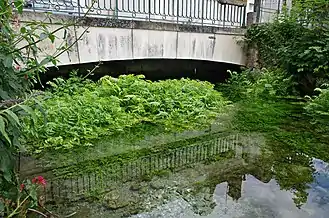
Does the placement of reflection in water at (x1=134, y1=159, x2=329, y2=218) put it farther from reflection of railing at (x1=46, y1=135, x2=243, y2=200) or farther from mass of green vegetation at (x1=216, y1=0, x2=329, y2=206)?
reflection of railing at (x1=46, y1=135, x2=243, y2=200)

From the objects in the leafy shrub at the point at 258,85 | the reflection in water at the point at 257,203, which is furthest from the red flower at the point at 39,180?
the leafy shrub at the point at 258,85

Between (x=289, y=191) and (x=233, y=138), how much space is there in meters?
1.41

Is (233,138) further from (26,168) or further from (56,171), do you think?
(26,168)

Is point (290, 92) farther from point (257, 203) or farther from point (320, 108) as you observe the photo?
point (257, 203)

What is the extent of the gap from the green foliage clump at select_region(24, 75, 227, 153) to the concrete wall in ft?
1.81

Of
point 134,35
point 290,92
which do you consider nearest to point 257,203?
point 134,35

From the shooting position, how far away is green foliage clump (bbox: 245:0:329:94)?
6.17 m

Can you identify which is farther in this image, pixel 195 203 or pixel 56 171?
pixel 56 171

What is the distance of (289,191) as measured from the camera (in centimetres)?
264

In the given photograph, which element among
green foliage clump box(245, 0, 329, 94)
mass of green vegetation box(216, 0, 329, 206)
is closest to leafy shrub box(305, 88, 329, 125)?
mass of green vegetation box(216, 0, 329, 206)

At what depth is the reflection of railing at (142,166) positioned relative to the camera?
2619 mm

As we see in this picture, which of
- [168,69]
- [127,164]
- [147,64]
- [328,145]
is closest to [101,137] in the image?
[127,164]

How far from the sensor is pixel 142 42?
20.4ft

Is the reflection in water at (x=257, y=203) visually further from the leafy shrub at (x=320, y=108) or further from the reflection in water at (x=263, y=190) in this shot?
the leafy shrub at (x=320, y=108)
